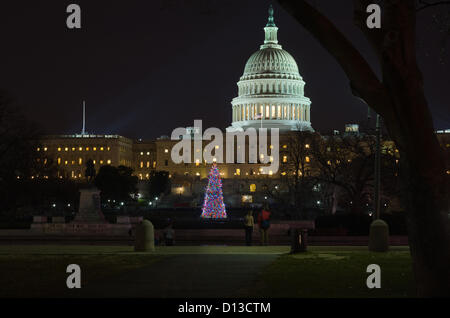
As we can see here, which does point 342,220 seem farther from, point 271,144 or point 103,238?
point 271,144

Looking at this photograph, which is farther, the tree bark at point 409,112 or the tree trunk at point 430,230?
the tree trunk at point 430,230

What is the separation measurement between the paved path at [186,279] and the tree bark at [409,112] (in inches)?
157

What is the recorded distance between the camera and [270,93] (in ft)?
616

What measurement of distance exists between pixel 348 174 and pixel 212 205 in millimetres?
22267

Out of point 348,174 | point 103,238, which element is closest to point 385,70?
point 103,238

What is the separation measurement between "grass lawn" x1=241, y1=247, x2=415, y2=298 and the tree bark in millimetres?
1687

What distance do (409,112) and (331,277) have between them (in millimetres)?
5984

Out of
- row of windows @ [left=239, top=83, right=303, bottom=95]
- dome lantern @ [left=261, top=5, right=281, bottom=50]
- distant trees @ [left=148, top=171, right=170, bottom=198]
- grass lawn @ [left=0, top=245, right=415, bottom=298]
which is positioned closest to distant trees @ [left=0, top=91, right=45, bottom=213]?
grass lawn @ [left=0, top=245, right=415, bottom=298]

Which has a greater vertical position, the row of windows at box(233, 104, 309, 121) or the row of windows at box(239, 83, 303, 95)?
the row of windows at box(239, 83, 303, 95)

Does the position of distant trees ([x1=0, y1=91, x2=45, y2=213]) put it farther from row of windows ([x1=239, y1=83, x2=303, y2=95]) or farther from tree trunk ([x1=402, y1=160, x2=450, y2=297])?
row of windows ([x1=239, y1=83, x2=303, y2=95])

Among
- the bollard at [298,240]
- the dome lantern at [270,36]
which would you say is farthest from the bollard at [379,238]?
the dome lantern at [270,36]

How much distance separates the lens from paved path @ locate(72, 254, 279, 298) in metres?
16.0

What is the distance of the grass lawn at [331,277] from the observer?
15961 mm

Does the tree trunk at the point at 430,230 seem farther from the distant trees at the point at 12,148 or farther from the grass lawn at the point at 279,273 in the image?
the distant trees at the point at 12,148
